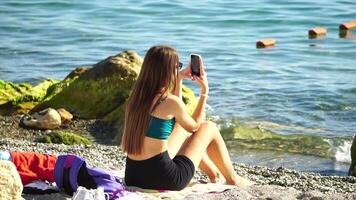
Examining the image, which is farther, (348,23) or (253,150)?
(348,23)

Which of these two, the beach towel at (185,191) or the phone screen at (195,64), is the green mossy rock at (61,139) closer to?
the beach towel at (185,191)

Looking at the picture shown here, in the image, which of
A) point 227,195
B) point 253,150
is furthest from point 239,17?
point 227,195

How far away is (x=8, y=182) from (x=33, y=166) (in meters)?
1.31

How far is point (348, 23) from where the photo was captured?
22422mm

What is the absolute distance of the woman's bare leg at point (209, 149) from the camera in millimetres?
7426

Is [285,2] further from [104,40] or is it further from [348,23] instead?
[104,40]

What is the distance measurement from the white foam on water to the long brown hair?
5048 mm

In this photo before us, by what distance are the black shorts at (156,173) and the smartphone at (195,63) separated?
79cm

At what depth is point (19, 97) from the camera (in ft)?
44.9

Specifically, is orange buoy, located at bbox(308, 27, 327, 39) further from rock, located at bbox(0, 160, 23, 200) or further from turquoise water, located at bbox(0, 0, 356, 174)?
rock, located at bbox(0, 160, 23, 200)

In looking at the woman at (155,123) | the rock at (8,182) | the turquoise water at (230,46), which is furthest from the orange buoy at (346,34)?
the rock at (8,182)

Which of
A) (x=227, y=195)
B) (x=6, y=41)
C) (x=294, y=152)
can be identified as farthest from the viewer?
(x=6, y=41)

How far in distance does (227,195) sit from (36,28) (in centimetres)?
1685

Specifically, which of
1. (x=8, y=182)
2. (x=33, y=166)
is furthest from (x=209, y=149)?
(x=8, y=182)
